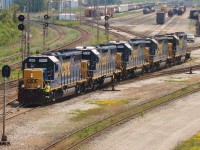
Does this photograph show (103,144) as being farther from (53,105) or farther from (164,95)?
(164,95)

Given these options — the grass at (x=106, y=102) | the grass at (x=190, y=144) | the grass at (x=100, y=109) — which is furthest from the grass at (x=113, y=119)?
the grass at (x=190, y=144)

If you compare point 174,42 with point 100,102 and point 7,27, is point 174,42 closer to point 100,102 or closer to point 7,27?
point 100,102

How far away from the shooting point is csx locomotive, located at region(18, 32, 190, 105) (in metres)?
34.3

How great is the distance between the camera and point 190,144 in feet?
82.9

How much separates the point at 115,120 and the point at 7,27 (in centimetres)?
7185

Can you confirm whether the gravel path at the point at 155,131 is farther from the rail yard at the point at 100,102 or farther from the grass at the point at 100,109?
the grass at the point at 100,109

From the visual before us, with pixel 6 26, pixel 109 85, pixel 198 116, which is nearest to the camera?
pixel 198 116

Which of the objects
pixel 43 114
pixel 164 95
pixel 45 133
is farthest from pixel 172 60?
pixel 45 133

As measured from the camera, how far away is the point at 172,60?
6394cm

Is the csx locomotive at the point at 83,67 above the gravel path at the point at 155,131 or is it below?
above

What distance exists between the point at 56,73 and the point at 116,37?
65289 mm

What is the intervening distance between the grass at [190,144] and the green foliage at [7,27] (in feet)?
206

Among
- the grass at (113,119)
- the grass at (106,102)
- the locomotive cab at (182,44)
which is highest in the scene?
the locomotive cab at (182,44)

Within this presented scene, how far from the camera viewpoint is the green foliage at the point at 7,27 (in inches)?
3483
